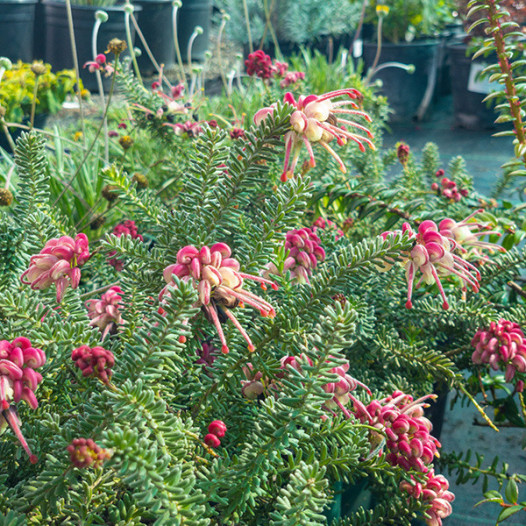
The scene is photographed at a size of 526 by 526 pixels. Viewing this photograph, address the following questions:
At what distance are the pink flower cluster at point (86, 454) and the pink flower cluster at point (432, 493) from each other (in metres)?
0.30

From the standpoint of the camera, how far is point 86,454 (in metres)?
0.34

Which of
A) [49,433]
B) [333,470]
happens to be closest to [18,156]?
[49,433]

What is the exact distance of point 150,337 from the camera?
38 cm

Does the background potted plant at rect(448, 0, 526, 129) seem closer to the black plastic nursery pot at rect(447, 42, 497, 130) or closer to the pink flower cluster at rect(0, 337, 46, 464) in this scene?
the black plastic nursery pot at rect(447, 42, 497, 130)

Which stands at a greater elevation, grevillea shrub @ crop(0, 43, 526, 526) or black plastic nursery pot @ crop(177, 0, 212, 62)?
black plastic nursery pot @ crop(177, 0, 212, 62)

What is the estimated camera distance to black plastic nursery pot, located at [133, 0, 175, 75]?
3510 millimetres

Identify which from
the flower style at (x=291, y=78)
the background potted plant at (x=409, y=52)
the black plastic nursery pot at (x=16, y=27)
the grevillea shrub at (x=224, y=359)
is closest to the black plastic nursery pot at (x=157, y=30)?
the black plastic nursery pot at (x=16, y=27)

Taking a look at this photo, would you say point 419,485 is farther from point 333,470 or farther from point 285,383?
point 285,383

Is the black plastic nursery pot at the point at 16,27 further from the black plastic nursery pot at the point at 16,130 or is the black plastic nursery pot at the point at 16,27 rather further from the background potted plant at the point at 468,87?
the background potted plant at the point at 468,87

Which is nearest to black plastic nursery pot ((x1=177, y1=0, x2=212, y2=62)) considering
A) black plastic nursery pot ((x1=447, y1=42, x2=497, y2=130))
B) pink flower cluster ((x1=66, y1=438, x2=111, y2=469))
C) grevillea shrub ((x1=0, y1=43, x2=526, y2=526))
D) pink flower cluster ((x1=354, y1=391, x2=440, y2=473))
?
black plastic nursery pot ((x1=447, y1=42, x2=497, y2=130))

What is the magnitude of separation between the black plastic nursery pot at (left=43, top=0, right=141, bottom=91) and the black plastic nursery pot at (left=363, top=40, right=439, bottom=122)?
1.44 meters

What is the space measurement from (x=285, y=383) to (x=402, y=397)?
19 centimetres

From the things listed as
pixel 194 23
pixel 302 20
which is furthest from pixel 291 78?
pixel 194 23

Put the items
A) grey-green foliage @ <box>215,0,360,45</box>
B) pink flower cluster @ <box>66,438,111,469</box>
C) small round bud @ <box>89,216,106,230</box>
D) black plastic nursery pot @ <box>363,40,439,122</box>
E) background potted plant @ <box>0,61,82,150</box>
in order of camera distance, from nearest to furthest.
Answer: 1. pink flower cluster @ <box>66,438,111,469</box>
2. small round bud @ <box>89,216,106,230</box>
3. background potted plant @ <box>0,61,82,150</box>
4. black plastic nursery pot @ <box>363,40,439,122</box>
5. grey-green foliage @ <box>215,0,360,45</box>
